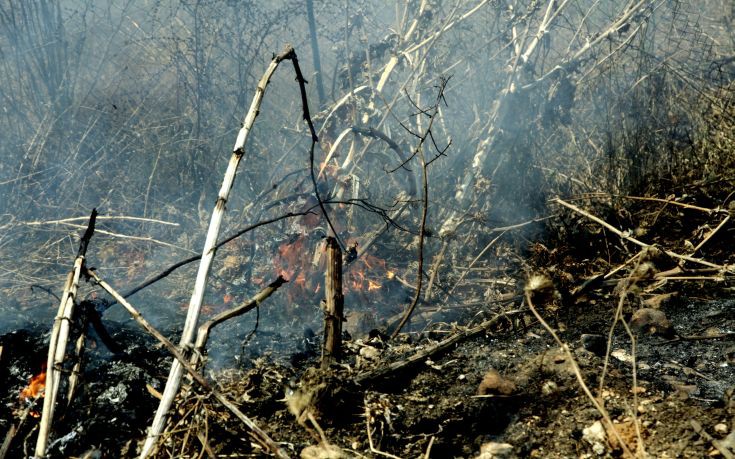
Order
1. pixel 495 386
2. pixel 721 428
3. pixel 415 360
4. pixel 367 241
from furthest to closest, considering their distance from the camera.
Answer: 1. pixel 367 241
2. pixel 415 360
3. pixel 495 386
4. pixel 721 428

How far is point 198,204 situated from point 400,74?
3071mm

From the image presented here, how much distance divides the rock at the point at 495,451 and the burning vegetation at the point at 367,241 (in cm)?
1

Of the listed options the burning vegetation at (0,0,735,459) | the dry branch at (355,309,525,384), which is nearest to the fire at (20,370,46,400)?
the burning vegetation at (0,0,735,459)

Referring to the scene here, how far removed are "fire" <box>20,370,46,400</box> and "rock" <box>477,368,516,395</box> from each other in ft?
7.40

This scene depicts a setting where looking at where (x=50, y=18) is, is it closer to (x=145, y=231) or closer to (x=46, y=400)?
(x=145, y=231)

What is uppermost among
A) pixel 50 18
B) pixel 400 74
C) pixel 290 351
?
pixel 50 18

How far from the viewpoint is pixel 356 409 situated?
6.83ft

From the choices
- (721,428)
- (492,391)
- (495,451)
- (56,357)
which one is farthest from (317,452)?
(721,428)

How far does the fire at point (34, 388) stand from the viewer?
2.64 m

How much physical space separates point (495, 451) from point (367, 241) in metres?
3.01

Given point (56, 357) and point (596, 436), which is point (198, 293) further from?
point (596, 436)

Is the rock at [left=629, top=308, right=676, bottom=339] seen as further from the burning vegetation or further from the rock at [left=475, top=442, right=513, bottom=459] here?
the rock at [left=475, top=442, right=513, bottom=459]

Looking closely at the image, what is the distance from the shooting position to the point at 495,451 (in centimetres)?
181

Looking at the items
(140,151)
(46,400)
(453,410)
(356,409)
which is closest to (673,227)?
(453,410)
